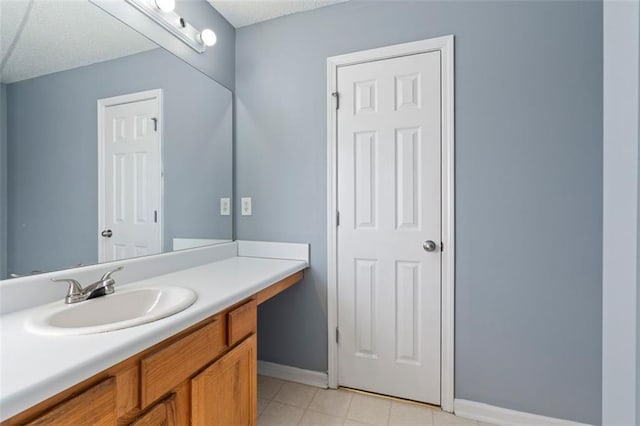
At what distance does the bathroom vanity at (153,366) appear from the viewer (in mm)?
587

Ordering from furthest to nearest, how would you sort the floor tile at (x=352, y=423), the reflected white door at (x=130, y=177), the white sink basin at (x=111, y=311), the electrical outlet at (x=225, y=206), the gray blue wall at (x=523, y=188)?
the electrical outlet at (x=225, y=206) < the floor tile at (x=352, y=423) < the gray blue wall at (x=523, y=188) < the reflected white door at (x=130, y=177) < the white sink basin at (x=111, y=311)

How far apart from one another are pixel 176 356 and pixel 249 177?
133 centimetres

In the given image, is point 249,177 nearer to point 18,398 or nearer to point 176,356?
point 176,356

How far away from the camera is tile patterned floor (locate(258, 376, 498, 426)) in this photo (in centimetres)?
151

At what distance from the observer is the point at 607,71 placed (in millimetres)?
426

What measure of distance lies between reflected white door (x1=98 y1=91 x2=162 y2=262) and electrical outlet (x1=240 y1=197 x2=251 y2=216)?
0.60m

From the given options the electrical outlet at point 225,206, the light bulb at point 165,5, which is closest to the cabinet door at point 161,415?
the electrical outlet at point 225,206

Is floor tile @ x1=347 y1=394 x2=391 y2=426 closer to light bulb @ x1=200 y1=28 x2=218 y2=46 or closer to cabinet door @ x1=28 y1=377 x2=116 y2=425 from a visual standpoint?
cabinet door @ x1=28 y1=377 x2=116 y2=425

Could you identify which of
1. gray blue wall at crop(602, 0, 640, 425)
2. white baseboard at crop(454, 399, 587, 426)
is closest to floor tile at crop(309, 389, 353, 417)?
white baseboard at crop(454, 399, 587, 426)

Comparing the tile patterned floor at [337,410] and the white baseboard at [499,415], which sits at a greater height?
the white baseboard at [499,415]

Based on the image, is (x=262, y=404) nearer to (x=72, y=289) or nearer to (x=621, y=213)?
(x=72, y=289)

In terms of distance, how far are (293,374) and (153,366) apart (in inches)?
51.2

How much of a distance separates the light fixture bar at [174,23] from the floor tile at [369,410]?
2.29m

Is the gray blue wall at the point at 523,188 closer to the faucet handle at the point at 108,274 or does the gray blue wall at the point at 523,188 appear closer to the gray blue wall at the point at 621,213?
the gray blue wall at the point at 621,213
